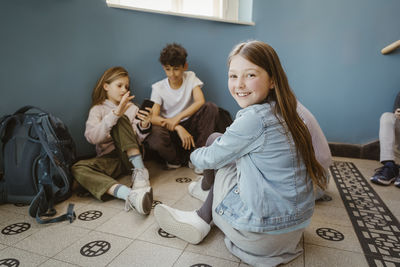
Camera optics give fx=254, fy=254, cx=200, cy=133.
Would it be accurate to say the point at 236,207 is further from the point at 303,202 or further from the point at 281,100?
the point at 281,100

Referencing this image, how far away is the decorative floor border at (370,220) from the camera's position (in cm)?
81

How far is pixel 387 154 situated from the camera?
4.96 ft

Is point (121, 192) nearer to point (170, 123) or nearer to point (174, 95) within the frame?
point (170, 123)

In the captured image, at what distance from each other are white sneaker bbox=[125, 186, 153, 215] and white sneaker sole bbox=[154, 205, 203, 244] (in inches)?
5.2

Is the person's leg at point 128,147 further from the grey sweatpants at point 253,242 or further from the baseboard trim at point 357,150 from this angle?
the baseboard trim at point 357,150

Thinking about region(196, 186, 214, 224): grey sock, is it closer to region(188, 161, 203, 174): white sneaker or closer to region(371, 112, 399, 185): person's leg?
region(188, 161, 203, 174): white sneaker

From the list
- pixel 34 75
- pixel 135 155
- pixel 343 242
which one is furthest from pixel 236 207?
pixel 34 75

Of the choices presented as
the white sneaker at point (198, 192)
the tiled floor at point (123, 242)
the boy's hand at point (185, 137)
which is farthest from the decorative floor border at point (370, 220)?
the boy's hand at point (185, 137)

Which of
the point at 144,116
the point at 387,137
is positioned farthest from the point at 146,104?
the point at 387,137

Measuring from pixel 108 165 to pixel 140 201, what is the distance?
441 mm

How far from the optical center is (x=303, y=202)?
0.71 metres

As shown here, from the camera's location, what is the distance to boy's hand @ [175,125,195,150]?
151cm

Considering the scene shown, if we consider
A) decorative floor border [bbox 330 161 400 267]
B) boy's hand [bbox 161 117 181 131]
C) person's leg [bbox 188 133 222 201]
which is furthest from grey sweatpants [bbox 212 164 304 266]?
boy's hand [bbox 161 117 181 131]

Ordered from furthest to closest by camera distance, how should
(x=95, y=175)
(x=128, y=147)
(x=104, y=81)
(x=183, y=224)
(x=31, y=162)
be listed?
(x=104, y=81), (x=128, y=147), (x=95, y=175), (x=31, y=162), (x=183, y=224)
